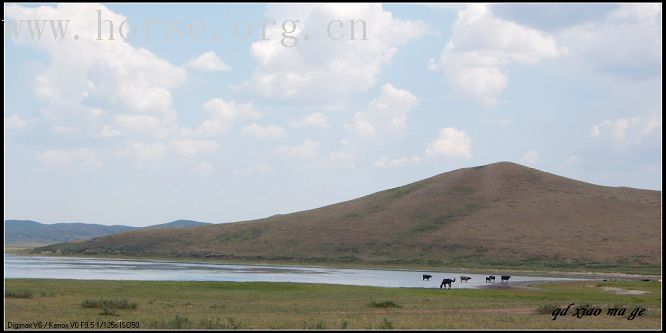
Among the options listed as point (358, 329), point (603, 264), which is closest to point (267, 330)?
point (358, 329)

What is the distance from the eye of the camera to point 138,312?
36.2 metres

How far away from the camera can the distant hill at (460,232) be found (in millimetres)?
139375

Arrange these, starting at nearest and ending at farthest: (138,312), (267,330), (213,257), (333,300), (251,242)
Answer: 1. (267,330)
2. (138,312)
3. (333,300)
4. (213,257)
5. (251,242)

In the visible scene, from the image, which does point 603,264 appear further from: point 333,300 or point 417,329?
point 417,329

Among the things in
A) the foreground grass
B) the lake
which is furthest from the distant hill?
the foreground grass

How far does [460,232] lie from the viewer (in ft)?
522

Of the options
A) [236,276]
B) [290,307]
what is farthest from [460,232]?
[290,307]

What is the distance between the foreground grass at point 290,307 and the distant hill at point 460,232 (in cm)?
7879

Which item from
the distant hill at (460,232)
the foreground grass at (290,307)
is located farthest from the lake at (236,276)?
the distant hill at (460,232)

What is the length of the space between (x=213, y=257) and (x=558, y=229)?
65.3 m

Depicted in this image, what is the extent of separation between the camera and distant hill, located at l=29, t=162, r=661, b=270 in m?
139

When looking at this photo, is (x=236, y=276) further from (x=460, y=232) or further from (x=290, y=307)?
(x=460, y=232)

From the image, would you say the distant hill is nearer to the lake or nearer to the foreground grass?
the lake

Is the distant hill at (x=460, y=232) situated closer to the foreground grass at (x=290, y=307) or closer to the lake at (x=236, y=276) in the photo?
the lake at (x=236, y=276)
